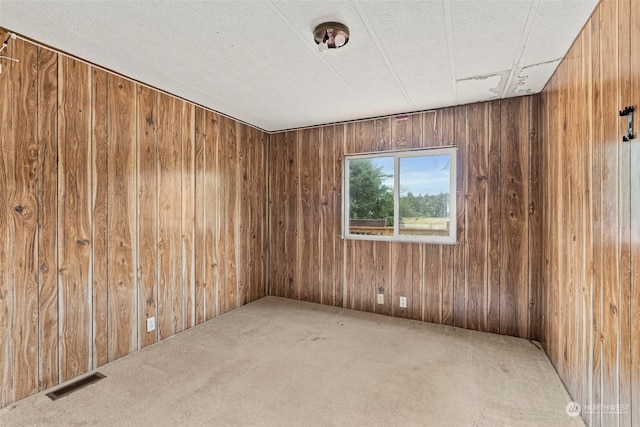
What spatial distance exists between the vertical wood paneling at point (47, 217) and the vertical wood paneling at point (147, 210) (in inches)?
24.3

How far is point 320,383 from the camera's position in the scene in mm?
2150

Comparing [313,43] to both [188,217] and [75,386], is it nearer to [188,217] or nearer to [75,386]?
[188,217]

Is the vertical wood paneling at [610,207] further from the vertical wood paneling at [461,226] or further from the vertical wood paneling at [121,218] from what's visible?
the vertical wood paneling at [121,218]

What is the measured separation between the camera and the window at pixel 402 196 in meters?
3.26

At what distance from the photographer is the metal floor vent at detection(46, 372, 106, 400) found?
197 centimetres

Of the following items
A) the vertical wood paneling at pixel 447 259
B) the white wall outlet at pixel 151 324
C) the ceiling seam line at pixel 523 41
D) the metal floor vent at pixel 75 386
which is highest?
the ceiling seam line at pixel 523 41

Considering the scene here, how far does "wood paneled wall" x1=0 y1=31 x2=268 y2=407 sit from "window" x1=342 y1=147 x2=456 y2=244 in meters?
1.71

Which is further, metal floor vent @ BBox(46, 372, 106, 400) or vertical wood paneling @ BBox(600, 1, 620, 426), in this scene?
metal floor vent @ BBox(46, 372, 106, 400)

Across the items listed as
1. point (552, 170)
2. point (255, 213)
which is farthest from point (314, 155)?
point (552, 170)

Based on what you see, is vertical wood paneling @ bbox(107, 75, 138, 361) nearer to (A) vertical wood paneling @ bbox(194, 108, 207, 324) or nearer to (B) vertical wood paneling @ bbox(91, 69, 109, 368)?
(B) vertical wood paneling @ bbox(91, 69, 109, 368)

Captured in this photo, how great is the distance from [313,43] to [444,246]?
95.8 inches

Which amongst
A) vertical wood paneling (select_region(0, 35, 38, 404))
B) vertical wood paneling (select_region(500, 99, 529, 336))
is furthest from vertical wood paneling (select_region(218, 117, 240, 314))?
vertical wood paneling (select_region(500, 99, 529, 336))

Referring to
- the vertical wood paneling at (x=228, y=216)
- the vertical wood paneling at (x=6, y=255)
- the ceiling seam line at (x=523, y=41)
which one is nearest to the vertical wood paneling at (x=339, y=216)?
the vertical wood paneling at (x=228, y=216)

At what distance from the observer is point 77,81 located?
87.3 inches
